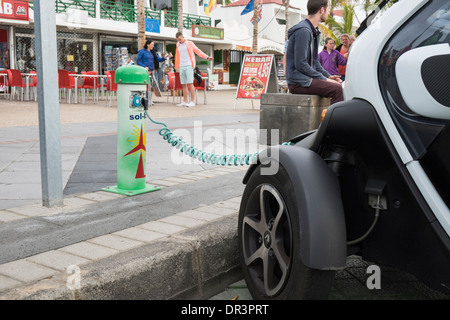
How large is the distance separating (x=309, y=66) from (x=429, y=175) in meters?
4.64

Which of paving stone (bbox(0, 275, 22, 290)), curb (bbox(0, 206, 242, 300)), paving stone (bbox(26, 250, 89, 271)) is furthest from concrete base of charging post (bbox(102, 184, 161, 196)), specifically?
paving stone (bbox(0, 275, 22, 290))

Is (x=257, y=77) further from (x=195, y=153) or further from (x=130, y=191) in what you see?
(x=130, y=191)

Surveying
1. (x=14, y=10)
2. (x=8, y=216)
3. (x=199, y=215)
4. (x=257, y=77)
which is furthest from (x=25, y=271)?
(x=14, y=10)

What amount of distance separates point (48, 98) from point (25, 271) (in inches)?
65.3

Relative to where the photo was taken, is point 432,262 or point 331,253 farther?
point 331,253

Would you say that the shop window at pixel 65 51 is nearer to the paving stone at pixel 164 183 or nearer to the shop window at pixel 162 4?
the shop window at pixel 162 4

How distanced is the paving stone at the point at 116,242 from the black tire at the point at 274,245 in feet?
2.08

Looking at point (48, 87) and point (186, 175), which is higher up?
point (48, 87)

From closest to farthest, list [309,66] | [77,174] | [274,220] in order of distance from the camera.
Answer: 1. [274,220]
2. [77,174]
3. [309,66]

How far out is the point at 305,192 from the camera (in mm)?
2135

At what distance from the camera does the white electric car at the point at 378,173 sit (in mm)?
1842

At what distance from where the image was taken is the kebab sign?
12586mm

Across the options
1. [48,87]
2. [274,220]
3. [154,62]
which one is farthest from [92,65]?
[274,220]

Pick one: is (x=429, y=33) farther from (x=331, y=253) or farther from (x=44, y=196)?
(x=44, y=196)
